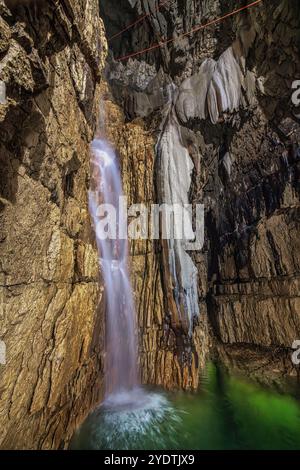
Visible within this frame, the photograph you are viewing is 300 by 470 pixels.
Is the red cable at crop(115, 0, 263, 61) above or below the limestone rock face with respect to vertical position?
above

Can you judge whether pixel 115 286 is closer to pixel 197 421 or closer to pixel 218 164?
pixel 197 421

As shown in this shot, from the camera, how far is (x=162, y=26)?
989cm

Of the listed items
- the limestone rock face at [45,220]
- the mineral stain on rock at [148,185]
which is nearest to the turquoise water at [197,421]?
the mineral stain on rock at [148,185]

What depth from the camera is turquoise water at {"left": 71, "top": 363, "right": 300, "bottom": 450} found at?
4.77 meters

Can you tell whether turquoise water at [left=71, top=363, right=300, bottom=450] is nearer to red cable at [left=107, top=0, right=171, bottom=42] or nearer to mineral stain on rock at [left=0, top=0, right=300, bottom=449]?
mineral stain on rock at [left=0, top=0, right=300, bottom=449]

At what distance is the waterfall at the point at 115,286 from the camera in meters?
6.48

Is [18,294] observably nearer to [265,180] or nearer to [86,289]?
[86,289]

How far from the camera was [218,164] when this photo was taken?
372 inches

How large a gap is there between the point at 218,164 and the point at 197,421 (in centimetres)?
763

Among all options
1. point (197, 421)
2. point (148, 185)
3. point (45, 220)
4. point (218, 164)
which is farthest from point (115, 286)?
point (218, 164)

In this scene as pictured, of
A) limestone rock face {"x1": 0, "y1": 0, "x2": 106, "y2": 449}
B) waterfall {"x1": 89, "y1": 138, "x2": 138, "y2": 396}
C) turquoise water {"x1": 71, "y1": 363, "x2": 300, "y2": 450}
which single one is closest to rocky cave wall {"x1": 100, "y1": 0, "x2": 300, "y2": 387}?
waterfall {"x1": 89, "y1": 138, "x2": 138, "y2": 396}

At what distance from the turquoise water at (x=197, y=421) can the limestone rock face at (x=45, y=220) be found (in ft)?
2.13

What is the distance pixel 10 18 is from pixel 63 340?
3930 mm

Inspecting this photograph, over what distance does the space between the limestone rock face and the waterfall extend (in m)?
1.31
